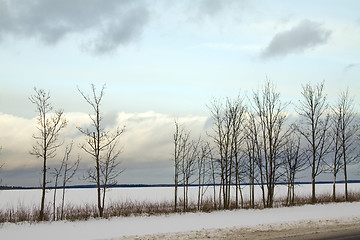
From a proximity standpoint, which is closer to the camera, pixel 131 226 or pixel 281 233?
pixel 281 233

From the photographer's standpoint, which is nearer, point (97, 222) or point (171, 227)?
point (171, 227)

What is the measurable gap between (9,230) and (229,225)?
10.1 meters

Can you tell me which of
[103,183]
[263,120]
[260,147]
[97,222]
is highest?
[263,120]

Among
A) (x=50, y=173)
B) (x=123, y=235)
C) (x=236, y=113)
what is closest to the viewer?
(x=123, y=235)

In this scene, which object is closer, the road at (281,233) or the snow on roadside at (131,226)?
the road at (281,233)

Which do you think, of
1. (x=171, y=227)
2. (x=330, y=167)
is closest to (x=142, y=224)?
(x=171, y=227)

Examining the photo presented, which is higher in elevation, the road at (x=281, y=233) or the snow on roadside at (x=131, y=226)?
the road at (x=281, y=233)

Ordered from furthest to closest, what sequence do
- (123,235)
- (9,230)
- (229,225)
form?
(229,225) < (9,230) < (123,235)

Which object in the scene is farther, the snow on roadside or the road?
the snow on roadside

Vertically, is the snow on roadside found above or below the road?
below

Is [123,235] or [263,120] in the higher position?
[263,120]

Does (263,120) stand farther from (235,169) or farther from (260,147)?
(235,169)

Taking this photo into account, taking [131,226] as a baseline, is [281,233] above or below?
above

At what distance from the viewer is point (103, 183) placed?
843 inches
